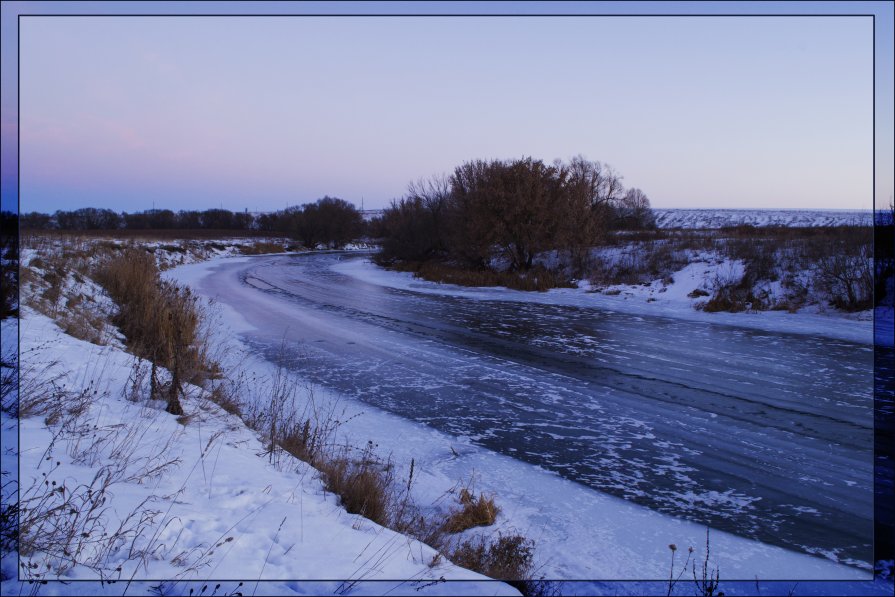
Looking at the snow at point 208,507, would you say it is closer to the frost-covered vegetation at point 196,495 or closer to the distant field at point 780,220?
the frost-covered vegetation at point 196,495

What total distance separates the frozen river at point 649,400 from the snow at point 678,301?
118 cm

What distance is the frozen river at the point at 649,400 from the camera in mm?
5520

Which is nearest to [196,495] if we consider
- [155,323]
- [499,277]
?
[155,323]

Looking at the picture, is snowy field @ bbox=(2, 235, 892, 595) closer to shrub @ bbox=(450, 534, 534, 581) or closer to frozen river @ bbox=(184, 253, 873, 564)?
shrub @ bbox=(450, 534, 534, 581)

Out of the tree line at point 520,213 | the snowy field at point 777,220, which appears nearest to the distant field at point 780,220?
the snowy field at point 777,220

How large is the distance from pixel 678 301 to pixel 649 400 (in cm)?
1219

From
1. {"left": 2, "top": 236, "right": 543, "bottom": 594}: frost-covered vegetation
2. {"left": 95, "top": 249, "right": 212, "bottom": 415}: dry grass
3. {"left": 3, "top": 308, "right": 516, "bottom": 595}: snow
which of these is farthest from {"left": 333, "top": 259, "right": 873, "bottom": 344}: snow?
{"left": 3, "top": 308, "right": 516, "bottom": 595}: snow

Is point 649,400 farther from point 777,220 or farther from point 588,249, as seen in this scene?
point 777,220

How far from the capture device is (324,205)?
77.2 meters

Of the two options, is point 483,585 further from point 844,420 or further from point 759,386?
point 759,386

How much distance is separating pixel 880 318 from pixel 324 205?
7010 centimetres

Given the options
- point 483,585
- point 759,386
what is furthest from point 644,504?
point 759,386

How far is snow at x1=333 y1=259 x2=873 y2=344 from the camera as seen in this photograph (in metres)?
14.6

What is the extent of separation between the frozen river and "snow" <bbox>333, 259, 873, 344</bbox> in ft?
3.86
